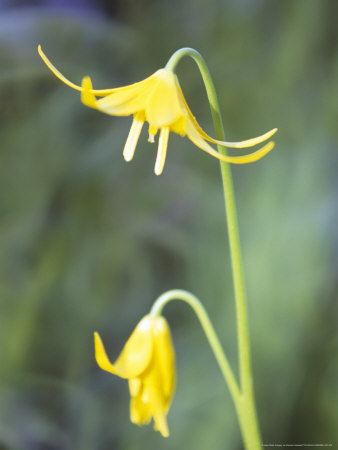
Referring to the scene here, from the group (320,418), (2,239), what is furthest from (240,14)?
(320,418)

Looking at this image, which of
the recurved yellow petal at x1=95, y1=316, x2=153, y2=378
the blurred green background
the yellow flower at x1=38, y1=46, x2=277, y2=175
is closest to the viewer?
the yellow flower at x1=38, y1=46, x2=277, y2=175

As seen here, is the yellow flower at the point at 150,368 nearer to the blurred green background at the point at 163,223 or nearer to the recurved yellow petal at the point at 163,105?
the recurved yellow petal at the point at 163,105

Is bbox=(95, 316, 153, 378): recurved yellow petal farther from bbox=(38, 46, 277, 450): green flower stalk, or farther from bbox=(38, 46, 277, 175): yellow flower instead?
bbox=(38, 46, 277, 175): yellow flower

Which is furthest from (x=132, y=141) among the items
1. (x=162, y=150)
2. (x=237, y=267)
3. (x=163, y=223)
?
(x=163, y=223)

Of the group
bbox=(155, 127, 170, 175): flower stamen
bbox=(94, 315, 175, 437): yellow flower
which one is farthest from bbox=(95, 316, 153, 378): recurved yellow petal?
bbox=(155, 127, 170, 175): flower stamen

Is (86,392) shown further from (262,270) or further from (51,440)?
(262,270)

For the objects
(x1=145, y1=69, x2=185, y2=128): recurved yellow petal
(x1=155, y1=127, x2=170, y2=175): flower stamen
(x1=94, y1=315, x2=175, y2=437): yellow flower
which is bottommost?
(x1=94, y1=315, x2=175, y2=437): yellow flower

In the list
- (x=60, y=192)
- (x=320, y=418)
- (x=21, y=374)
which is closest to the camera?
(x=320, y=418)
